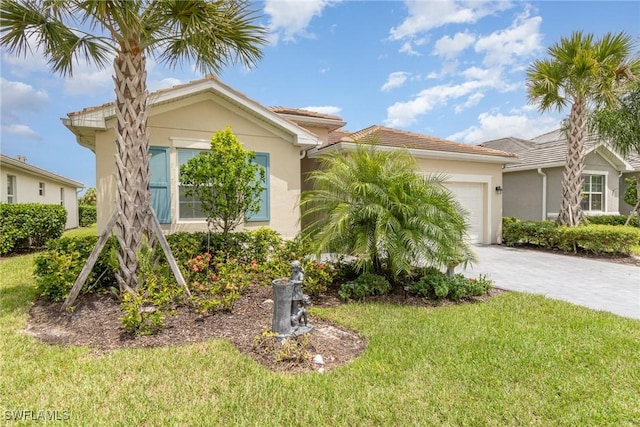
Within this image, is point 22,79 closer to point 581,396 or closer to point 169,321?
point 169,321

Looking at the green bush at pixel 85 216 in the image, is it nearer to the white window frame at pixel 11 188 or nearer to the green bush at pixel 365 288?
the white window frame at pixel 11 188

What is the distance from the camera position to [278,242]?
7754 mm

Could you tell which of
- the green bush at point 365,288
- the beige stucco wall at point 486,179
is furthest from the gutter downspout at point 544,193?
the green bush at point 365,288

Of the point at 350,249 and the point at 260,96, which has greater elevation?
the point at 260,96

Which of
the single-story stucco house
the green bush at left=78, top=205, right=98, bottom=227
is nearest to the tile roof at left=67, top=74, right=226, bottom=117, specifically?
the single-story stucco house

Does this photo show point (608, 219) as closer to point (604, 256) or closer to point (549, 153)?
point (549, 153)

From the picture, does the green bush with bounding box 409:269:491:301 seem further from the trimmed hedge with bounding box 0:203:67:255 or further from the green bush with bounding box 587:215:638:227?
the green bush with bounding box 587:215:638:227

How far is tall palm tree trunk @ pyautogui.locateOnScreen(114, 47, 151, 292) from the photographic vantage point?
5477mm

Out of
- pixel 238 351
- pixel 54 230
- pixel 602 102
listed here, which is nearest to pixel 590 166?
pixel 602 102

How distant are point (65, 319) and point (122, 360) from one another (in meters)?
2.10

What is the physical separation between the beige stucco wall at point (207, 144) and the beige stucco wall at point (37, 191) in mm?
9975

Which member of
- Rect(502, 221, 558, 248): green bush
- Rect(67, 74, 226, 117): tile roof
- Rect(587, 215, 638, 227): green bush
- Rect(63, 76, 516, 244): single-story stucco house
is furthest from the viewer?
Rect(587, 215, 638, 227): green bush

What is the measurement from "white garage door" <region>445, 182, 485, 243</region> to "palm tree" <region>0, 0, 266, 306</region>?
1014 cm
